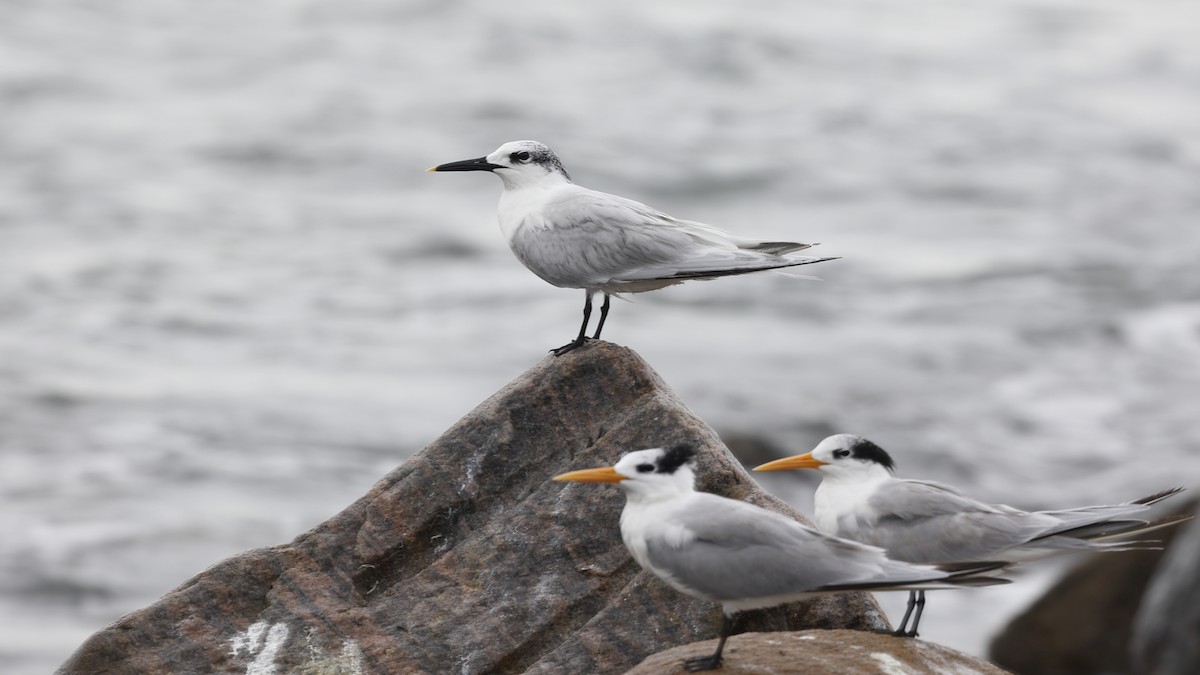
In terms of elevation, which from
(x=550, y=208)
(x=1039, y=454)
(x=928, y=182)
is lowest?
(x=1039, y=454)

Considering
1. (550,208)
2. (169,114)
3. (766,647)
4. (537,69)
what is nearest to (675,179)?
(537,69)

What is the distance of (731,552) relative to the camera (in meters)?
6.35

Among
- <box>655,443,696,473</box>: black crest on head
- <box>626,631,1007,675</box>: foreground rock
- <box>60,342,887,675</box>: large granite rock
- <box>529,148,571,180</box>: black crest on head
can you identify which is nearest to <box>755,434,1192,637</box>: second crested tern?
<box>626,631,1007,675</box>: foreground rock

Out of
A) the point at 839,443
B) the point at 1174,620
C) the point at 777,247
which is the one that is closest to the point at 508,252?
the point at 1174,620

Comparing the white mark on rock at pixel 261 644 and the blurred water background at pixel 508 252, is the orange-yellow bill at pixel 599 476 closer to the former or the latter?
the white mark on rock at pixel 261 644

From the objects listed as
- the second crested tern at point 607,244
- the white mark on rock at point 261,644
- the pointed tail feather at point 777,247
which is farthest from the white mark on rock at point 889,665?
the white mark on rock at point 261,644

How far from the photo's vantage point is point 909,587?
6.07 metres

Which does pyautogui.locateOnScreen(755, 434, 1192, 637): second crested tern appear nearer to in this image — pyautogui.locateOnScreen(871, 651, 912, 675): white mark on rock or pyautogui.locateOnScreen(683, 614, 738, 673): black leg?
pyautogui.locateOnScreen(871, 651, 912, 675): white mark on rock

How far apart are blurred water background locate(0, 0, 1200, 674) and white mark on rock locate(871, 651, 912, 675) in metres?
7.83

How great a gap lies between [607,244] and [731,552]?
2434 millimetres

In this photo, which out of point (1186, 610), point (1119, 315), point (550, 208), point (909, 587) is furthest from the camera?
point (1119, 315)

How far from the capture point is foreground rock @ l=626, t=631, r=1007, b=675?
6.55 meters

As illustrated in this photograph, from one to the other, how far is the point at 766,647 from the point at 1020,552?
1207mm

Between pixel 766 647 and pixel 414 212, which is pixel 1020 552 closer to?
pixel 766 647
